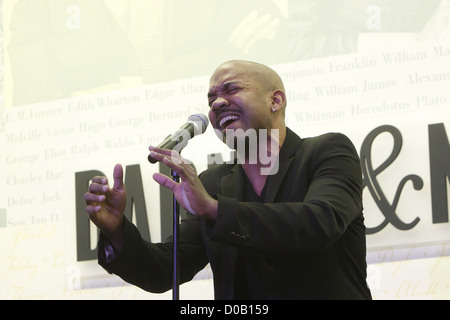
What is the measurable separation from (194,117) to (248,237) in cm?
45

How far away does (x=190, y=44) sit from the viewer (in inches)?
151

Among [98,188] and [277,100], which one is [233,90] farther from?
[98,188]

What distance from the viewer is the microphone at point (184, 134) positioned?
1.99 m

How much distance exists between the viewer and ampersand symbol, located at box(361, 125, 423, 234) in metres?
3.15

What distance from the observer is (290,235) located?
1964 millimetres

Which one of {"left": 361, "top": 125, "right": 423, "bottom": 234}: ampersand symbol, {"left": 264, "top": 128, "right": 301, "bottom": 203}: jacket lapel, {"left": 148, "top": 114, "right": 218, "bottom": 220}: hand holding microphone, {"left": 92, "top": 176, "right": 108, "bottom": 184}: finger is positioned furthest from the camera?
{"left": 361, "top": 125, "right": 423, "bottom": 234}: ampersand symbol

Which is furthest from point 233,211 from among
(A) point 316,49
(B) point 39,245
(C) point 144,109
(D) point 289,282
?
(B) point 39,245

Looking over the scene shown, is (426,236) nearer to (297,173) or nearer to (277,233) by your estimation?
(297,173)

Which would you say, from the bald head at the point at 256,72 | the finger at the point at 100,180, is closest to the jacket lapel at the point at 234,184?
the bald head at the point at 256,72

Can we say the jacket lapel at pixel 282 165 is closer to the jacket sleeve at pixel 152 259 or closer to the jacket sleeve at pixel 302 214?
the jacket sleeve at pixel 302 214

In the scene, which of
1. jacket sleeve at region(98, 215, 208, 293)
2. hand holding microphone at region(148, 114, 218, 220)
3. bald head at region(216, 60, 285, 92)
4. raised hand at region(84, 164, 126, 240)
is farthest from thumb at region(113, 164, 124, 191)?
bald head at region(216, 60, 285, 92)

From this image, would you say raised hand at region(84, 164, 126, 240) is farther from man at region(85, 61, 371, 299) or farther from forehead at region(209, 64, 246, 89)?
forehead at region(209, 64, 246, 89)

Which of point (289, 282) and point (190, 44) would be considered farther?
point (190, 44)

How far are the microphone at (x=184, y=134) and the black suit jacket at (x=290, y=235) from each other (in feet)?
0.58
